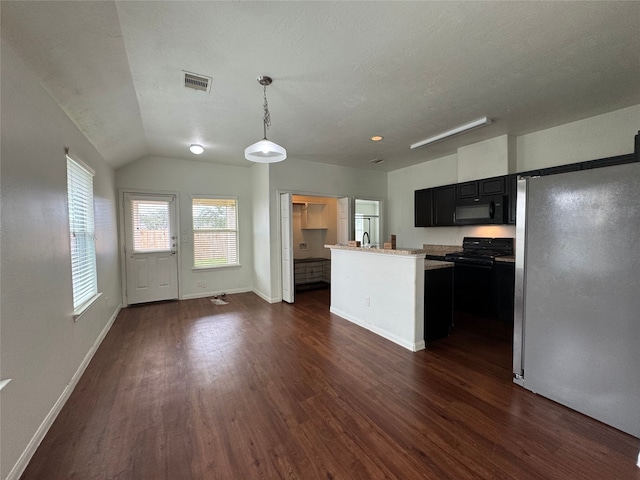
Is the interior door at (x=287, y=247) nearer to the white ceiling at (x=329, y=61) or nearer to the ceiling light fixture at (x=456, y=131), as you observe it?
the white ceiling at (x=329, y=61)

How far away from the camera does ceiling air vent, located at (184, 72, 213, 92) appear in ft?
7.86

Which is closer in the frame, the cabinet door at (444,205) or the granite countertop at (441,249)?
the cabinet door at (444,205)

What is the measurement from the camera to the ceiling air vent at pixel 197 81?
239 cm

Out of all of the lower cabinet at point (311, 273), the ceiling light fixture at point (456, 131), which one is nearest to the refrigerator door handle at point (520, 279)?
the ceiling light fixture at point (456, 131)

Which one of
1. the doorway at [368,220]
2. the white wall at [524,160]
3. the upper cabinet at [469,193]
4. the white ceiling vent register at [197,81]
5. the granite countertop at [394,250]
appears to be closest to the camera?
the white ceiling vent register at [197,81]

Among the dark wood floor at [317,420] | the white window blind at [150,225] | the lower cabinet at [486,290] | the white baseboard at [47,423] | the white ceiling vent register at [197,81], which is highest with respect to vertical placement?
the white ceiling vent register at [197,81]

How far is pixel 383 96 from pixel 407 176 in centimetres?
344

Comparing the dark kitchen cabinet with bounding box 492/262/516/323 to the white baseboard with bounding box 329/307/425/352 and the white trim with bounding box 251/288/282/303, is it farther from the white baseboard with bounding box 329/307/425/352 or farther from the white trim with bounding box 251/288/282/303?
the white trim with bounding box 251/288/282/303

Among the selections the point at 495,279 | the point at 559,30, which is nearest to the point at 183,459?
the point at 559,30

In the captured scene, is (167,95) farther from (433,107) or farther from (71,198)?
(433,107)

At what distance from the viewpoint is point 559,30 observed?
1.86m

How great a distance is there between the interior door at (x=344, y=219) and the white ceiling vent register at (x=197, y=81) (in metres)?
3.66

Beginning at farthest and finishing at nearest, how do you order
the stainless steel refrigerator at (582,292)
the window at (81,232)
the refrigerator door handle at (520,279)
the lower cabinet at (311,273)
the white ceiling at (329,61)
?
the lower cabinet at (311,273) → the window at (81,232) → the refrigerator door handle at (520,279) → the stainless steel refrigerator at (582,292) → the white ceiling at (329,61)

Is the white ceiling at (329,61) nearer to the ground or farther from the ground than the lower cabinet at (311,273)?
farther from the ground
